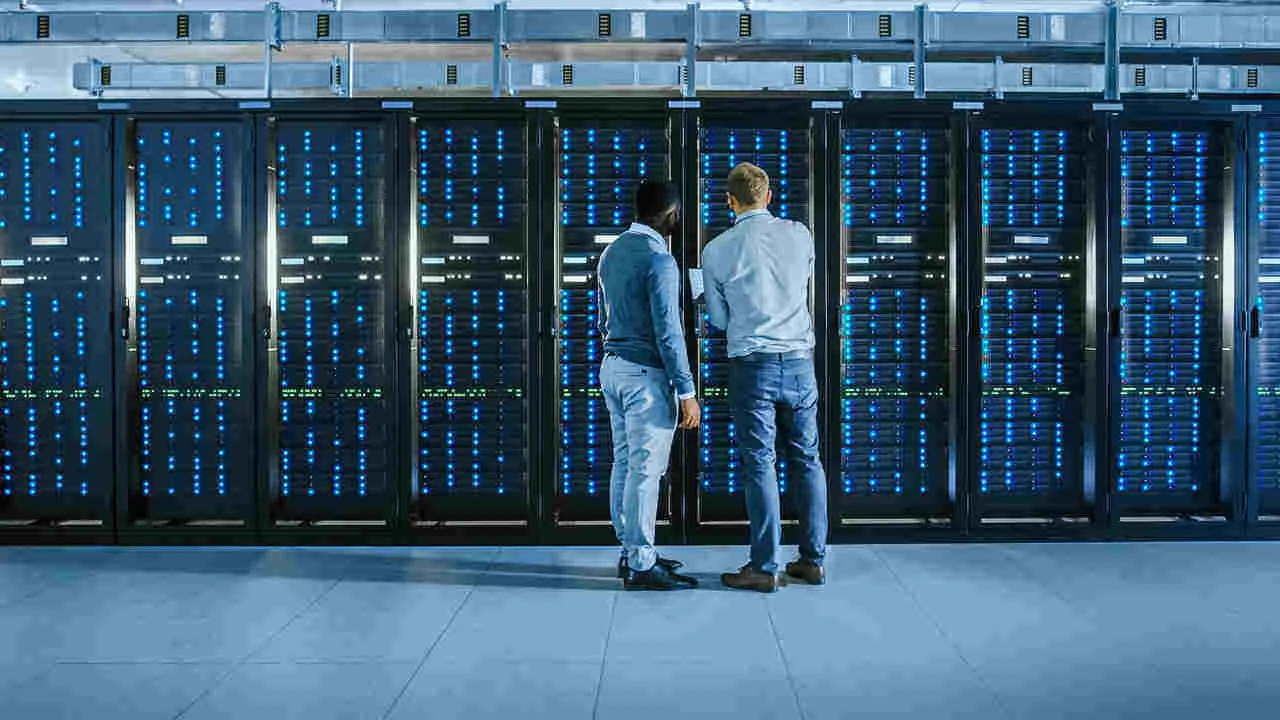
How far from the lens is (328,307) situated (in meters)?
4.24

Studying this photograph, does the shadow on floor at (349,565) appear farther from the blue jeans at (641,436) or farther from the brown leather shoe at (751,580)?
the blue jeans at (641,436)

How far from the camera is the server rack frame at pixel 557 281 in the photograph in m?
4.15

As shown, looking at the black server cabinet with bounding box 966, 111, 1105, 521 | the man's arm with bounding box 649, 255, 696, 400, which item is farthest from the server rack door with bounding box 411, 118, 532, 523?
the black server cabinet with bounding box 966, 111, 1105, 521

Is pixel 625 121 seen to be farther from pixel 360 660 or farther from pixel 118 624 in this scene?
pixel 118 624

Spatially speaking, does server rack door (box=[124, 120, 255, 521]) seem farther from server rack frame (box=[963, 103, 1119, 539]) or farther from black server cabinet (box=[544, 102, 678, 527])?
server rack frame (box=[963, 103, 1119, 539])

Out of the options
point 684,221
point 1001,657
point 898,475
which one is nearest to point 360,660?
point 1001,657

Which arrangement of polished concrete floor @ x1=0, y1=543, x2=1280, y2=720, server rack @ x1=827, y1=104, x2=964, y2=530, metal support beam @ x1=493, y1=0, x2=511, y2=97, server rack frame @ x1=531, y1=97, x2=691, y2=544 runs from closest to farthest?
polished concrete floor @ x1=0, y1=543, x2=1280, y2=720, server rack frame @ x1=531, y1=97, x2=691, y2=544, server rack @ x1=827, y1=104, x2=964, y2=530, metal support beam @ x1=493, y1=0, x2=511, y2=97

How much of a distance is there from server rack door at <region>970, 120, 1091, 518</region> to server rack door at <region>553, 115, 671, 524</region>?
66.9 inches

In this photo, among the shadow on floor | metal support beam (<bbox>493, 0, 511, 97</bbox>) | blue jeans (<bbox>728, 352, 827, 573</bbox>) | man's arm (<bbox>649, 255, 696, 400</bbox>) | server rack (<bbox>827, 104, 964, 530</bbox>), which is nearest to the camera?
man's arm (<bbox>649, 255, 696, 400</bbox>)

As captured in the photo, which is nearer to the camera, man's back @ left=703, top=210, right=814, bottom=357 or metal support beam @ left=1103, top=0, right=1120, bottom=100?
man's back @ left=703, top=210, right=814, bottom=357

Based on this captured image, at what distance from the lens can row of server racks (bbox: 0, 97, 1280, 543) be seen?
4.20 metres

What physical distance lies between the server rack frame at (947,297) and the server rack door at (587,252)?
844 millimetres

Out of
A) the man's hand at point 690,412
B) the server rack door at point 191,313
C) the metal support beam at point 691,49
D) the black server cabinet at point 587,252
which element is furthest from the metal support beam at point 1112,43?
the server rack door at point 191,313

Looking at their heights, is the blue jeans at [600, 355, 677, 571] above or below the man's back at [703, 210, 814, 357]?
below
